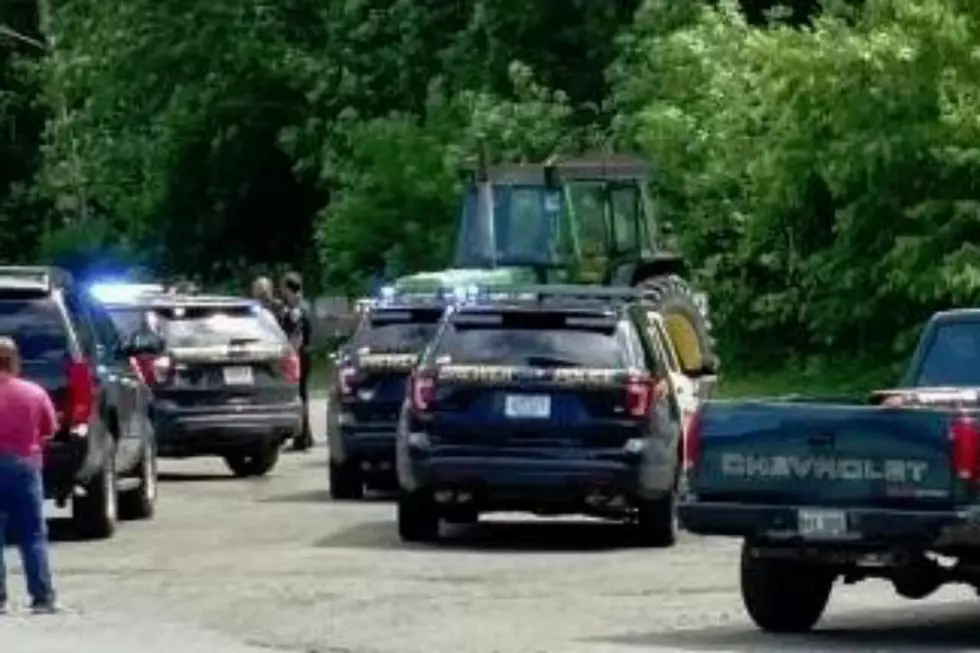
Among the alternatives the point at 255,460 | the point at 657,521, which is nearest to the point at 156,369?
the point at 255,460

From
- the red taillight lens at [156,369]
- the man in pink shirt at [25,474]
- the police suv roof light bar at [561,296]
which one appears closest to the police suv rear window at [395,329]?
the police suv roof light bar at [561,296]

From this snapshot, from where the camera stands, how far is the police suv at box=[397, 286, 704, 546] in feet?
76.8

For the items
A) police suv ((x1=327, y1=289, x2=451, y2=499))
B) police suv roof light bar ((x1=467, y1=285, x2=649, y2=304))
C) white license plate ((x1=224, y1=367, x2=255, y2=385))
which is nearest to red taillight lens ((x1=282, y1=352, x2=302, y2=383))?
white license plate ((x1=224, y1=367, x2=255, y2=385))

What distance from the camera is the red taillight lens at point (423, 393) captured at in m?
23.6

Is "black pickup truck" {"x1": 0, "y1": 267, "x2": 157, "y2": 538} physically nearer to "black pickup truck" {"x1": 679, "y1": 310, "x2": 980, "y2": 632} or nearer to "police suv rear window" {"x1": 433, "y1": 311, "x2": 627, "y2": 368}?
"police suv rear window" {"x1": 433, "y1": 311, "x2": 627, "y2": 368}

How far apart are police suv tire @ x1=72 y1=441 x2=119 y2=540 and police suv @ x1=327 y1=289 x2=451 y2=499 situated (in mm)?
3213

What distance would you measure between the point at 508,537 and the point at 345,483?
4066mm

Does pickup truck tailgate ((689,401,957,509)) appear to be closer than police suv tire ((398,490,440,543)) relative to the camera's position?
Yes

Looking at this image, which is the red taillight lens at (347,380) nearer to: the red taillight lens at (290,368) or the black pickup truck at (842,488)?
the red taillight lens at (290,368)

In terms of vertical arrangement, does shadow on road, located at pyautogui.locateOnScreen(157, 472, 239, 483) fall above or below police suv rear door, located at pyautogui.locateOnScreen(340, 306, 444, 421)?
below

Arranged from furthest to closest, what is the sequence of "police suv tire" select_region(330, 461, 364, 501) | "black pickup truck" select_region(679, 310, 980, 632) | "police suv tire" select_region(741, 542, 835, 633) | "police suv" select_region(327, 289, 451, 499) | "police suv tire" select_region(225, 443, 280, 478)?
"police suv tire" select_region(225, 443, 280, 478) < "police suv tire" select_region(330, 461, 364, 501) < "police suv" select_region(327, 289, 451, 499) < "police suv tire" select_region(741, 542, 835, 633) < "black pickup truck" select_region(679, 310, 980, 632)

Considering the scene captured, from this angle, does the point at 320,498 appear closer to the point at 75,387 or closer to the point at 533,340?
the point at 75,387

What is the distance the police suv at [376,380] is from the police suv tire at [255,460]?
407 centimetres

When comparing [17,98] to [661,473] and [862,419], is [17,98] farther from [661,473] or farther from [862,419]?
[862,419]
